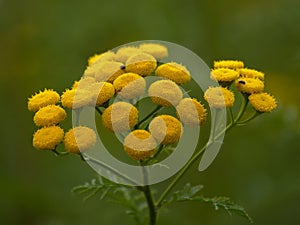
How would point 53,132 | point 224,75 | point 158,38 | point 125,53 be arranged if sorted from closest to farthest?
point 53,132 < point 224,75 < point 125,53 < point 158,38

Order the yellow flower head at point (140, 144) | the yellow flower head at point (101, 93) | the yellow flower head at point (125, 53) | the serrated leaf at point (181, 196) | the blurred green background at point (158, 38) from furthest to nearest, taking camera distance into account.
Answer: the blurred green background at point (158, 38)
the yellow flower head at point (125, 53)
the serrated leaf at point (181, 196)
the yellow flower head at point (101, 93)
the yellow flower head at point (140, 144)

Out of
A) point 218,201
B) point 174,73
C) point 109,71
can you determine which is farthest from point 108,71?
point 218,201

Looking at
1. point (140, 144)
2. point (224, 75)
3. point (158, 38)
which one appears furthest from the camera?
point (158, 38)

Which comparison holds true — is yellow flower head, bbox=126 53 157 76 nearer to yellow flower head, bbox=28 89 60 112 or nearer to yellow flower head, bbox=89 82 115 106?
yellow flower head, bbox=89 82 115 106

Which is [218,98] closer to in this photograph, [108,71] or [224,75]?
[224,75]

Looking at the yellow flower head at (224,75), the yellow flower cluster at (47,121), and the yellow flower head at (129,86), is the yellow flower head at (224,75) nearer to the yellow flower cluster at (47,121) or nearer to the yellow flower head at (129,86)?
the yellow flower head at (129,86)

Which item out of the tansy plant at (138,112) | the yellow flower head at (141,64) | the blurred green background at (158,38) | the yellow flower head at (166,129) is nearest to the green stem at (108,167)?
the tansy plant at (138,112)

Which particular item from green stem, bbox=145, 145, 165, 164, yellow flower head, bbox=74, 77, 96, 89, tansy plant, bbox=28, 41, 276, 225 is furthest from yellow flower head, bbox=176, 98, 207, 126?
yellow flower head, bbox=74, 77, 96, 89

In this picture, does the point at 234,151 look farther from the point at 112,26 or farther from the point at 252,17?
the point at 112,26
